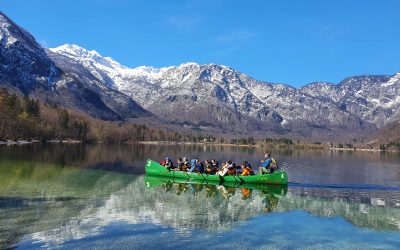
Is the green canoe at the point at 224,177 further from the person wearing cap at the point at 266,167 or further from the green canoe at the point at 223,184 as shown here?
the person wearing cap at the point at 266,167

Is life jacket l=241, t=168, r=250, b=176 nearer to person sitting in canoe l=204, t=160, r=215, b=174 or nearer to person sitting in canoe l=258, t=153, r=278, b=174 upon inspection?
person sitting in canoe l=258, t=153, r=278, b=174

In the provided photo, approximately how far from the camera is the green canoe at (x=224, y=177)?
51.0 metres

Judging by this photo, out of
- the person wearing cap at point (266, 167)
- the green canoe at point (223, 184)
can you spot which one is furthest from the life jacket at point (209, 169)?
the person wearing cap at point (266, 167)

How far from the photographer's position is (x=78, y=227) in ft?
84.4

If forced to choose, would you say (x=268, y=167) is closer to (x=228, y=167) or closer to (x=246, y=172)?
(x=246, y=172)

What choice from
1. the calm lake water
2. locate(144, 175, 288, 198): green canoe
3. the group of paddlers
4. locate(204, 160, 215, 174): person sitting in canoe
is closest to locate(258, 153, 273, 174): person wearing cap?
the group of paddlers

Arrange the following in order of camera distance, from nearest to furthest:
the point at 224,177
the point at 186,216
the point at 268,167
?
the point at 186,216, the point at 224,177, the point at 268,167

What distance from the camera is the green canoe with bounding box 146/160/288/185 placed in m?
51.0

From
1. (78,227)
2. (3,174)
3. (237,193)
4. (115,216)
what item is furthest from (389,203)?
(3,174)

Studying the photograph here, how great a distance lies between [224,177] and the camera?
174 ft

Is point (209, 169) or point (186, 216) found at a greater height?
point (209, 169)

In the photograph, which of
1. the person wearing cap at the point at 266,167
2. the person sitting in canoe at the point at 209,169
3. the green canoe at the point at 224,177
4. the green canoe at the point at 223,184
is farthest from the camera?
the person sitting in canoe at the point at 209,169

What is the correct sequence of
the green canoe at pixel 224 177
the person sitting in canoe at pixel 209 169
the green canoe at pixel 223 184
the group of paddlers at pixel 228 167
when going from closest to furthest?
the green canoe at pixel 223 184, the green canoe at pixel 224 177, the group of paddlers at pixel 228 167, the person sitting in canoe at pixel 209 169

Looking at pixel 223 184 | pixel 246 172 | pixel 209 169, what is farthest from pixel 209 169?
pixel 246 172
